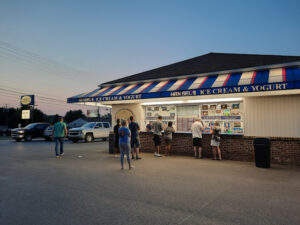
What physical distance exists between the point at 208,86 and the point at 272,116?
3.07m

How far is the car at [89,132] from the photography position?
2188 cm

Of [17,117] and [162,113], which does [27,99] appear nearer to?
[162,113]

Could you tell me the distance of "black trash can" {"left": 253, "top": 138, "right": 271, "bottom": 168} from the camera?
894 cm

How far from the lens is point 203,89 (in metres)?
10.3

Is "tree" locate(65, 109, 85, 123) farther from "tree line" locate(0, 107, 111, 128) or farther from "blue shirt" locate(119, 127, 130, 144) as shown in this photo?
"blue shirt" locate(119, 127, 130, 144)

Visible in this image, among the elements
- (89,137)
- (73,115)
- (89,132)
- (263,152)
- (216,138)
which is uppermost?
(73,115)

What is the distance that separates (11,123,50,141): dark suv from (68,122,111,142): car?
4.86 m

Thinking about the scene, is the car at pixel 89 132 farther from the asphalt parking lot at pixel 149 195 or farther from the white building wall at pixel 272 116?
the white building wall at pixel 272 116

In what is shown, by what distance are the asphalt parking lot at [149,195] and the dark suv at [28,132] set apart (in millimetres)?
16470

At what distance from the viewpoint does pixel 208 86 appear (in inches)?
413

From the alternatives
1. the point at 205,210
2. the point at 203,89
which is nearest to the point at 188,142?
the point at 203,89

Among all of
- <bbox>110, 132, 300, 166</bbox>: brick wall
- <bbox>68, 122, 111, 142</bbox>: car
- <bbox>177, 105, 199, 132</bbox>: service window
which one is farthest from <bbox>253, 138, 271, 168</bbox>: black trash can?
<bbox>68, 122, 111, 142</bbox>: car

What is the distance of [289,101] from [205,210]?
7562 millimetres

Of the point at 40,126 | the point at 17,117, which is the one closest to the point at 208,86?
the point at 40,126
